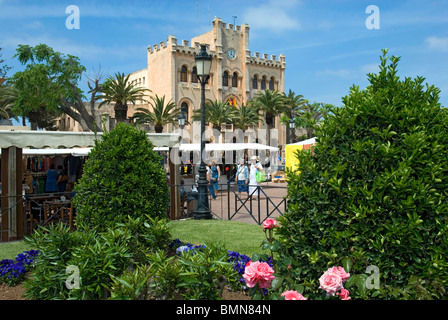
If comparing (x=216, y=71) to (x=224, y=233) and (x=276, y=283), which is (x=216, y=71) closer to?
(x=224, y=233)

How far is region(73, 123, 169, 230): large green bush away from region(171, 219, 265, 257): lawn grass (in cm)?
152

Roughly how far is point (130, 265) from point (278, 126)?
48592 millimetres

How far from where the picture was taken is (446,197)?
111 inches

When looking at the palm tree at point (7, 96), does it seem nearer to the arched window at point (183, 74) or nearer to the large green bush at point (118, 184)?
the arched window at point (183, 74)

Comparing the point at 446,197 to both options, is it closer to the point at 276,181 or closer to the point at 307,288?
the point at 307,288

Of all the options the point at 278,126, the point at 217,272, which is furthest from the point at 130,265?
the point at 278,126

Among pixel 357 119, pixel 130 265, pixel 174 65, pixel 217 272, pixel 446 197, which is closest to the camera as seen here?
pixel 446 197

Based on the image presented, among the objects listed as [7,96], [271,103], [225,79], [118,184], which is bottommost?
[118,184]

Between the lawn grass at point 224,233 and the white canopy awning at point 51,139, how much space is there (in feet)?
7.77

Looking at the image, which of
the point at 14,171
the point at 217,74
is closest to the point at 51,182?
the point at 14,171

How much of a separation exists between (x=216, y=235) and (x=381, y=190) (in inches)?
247

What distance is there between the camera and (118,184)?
5598 mm

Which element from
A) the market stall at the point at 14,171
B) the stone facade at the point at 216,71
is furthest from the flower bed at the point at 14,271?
the stone facade at the point at 216,71

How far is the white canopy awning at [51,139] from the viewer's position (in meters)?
8.47
